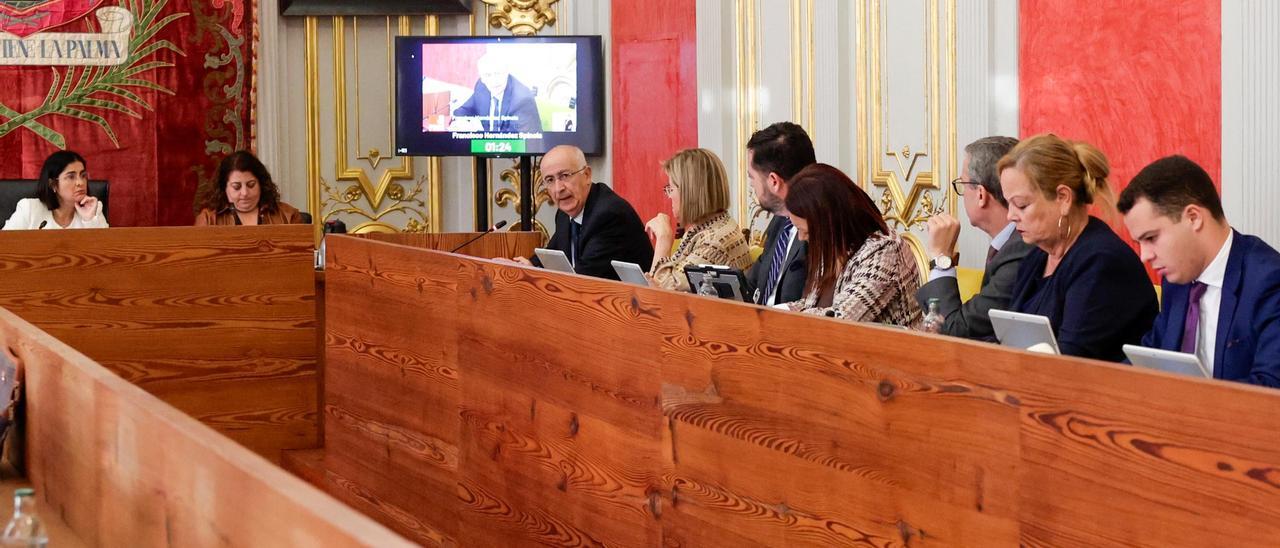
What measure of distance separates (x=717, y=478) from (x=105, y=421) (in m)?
1.05

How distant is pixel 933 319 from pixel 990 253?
707 mm

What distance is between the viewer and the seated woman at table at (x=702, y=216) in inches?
191

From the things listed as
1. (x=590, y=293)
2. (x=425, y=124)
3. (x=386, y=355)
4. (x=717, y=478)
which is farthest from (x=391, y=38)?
(x=717, y=478)

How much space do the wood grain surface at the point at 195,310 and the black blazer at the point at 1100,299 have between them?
100 inches

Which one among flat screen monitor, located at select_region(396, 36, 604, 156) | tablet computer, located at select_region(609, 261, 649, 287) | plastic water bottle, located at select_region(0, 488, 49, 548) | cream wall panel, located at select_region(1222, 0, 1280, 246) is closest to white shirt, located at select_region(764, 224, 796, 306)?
tablet computer, located at select_region(609, 261, 649, 287)

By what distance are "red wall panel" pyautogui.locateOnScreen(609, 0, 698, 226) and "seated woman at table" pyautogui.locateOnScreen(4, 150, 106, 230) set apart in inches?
96.8

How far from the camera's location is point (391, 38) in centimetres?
803

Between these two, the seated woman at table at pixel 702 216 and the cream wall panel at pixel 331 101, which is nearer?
the seated woman at table at pixel 702 216

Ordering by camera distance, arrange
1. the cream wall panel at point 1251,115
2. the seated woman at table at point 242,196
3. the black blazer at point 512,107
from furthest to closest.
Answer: the black blazer at point 512,107, the seated woman at table at point 242,196, the cream wall panel at point 1251,115

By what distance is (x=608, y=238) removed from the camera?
5.23 m

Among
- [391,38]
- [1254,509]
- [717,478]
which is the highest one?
[391,38]

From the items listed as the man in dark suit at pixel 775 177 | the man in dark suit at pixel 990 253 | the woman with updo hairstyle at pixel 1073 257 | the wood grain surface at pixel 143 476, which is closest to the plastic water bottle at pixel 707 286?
the man in dark suit at pixel 775 177

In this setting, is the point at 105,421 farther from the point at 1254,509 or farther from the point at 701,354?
the point at 1254,509

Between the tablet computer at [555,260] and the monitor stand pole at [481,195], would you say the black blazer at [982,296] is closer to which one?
the tablet computer at [555,260]
